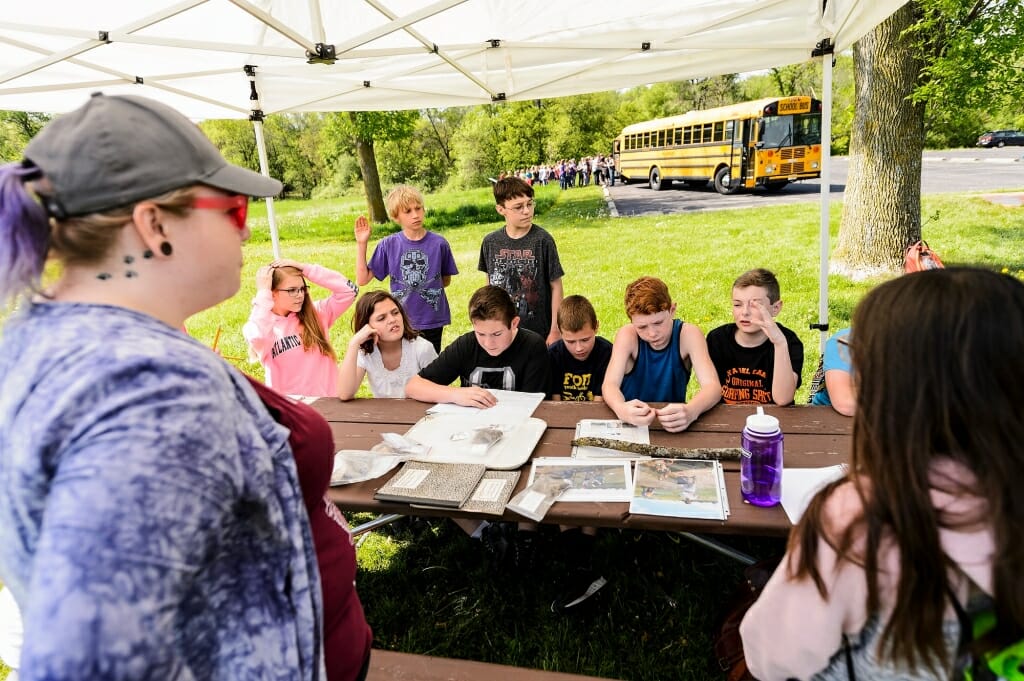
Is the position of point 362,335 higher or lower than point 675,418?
higher

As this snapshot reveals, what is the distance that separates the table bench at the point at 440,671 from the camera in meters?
1.63

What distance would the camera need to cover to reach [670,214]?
573 inches

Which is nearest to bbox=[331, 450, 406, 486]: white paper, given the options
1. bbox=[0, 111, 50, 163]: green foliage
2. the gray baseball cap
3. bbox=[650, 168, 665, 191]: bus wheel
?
the gray baseball cap

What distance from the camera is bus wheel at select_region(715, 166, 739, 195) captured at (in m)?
17.9

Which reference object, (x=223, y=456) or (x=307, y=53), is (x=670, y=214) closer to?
(x=307, y=53)

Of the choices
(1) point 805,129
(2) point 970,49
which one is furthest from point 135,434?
(1) point 805,129

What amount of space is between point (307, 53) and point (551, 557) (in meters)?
2.82

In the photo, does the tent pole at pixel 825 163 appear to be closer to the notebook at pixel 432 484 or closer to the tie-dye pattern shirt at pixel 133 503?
the notebook at pixel 432 484

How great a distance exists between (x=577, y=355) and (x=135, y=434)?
2525mm

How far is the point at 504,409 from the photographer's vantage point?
8.28 ft

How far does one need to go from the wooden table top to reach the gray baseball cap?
1.27 m

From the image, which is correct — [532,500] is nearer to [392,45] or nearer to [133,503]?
[133,503]

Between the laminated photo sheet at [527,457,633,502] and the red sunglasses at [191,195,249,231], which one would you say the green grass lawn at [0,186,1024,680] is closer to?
the laminated photo sheet at [527,457,633,502]

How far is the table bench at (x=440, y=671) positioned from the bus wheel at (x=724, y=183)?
1834cm
